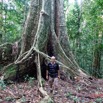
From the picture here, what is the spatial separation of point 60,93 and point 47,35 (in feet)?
11.6

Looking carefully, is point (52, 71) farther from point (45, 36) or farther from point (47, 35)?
point (47, 35)

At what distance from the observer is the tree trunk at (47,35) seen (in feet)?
35.8

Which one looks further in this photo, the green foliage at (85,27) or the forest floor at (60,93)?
the green foliage at (85,27)

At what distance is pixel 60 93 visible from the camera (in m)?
8.91

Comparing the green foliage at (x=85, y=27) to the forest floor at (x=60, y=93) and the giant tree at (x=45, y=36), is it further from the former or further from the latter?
the forest floor at (x=60, y=93)

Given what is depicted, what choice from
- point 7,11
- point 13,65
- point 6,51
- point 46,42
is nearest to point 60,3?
point 46,42

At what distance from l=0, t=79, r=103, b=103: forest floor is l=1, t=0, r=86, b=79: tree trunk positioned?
726 millimetres

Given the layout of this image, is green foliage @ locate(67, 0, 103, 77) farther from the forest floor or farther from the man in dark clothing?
the man in dark clothing

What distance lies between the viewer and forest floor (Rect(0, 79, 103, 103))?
764 centimetres

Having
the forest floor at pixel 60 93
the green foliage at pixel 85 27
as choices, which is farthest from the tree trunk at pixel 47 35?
the green foliage at pixel 85 27

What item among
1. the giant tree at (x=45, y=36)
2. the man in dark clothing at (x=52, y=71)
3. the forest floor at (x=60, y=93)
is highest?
the giant tree at (x=45, y=36)

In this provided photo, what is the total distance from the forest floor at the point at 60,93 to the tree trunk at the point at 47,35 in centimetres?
73

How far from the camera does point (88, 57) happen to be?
87.5 feet

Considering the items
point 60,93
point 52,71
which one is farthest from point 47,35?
point 60,93
